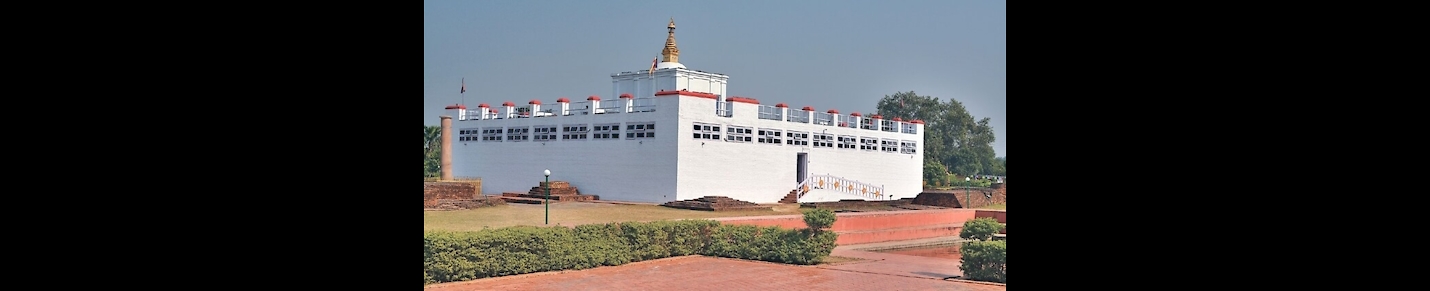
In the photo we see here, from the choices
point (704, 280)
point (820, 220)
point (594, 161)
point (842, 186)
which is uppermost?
point (594, 161)

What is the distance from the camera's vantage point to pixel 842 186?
24.8m

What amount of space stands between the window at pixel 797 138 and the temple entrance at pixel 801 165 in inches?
10.0

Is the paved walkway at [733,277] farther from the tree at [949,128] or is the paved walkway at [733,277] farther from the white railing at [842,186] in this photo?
the tree at [949,128]

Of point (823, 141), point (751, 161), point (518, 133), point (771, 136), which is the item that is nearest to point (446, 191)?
point (518, 133)

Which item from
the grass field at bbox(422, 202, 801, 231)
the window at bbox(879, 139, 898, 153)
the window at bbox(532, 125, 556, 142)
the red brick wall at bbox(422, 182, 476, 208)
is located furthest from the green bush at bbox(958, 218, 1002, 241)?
the window at bbox(879, 139, 898, 153)

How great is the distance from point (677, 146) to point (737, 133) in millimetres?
1854

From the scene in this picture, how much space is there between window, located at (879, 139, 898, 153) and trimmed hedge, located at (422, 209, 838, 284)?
45.4 feet

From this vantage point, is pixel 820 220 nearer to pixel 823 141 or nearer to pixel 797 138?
pixel 797 138

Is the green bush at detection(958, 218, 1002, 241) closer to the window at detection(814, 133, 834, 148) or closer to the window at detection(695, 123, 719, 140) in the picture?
the window at detection(695, 123, 719, 140)

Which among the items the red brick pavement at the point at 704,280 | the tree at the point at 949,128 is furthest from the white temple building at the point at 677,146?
the tree at the point at 949,128
